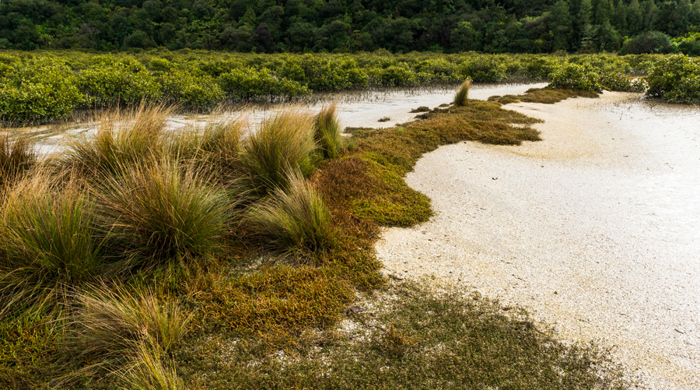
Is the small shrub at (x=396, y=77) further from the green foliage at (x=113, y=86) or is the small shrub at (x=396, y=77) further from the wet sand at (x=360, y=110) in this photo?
the green foliage at (x=113, y=86)

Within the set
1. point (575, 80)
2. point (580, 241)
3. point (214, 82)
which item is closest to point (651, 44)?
point (575, 80)

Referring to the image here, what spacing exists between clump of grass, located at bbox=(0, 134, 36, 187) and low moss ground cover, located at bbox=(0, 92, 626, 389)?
0.03 metres

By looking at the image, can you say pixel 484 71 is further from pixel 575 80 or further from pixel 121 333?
pixel 121 333

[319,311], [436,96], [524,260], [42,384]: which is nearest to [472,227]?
[524,260]

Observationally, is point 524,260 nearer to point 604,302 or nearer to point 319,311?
point 604,302

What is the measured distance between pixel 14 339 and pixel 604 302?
3.89 metres

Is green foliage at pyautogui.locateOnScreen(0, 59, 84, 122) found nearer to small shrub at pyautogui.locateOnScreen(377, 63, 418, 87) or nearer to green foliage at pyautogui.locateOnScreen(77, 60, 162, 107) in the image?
green foliage at pyautogui.locateOnScreen(77, 60, 162, 107)

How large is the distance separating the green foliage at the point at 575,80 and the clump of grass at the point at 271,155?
15.1 m

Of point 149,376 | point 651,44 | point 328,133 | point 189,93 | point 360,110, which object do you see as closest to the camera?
point 149,376

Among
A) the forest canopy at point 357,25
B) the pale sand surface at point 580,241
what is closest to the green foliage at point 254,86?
the pale sand surface at point 580,241

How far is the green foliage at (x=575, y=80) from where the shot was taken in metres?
15.0

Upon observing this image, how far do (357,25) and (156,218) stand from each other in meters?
61.1

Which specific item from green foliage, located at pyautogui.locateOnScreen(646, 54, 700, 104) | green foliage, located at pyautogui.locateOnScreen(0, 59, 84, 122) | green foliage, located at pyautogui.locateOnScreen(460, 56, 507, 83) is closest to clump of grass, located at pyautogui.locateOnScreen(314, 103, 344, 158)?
green foliage, located at pyautogui.locateOnScreen(0, 59, 84, 122)

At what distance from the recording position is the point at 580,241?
3656mm
